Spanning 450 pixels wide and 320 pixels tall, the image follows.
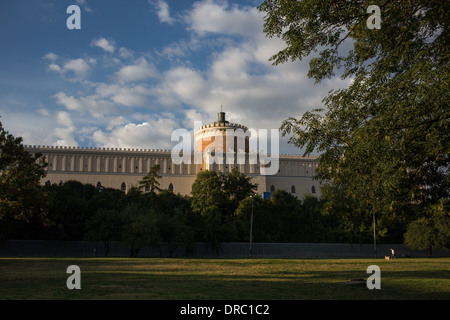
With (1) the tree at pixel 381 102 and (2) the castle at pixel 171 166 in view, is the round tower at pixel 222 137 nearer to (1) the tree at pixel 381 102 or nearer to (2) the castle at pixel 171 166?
(2) the castle at pixel 171 166

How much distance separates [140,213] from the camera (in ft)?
104

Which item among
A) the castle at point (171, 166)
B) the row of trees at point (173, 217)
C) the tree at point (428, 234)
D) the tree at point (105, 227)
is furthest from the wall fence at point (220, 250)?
the castle at point (171, 166)

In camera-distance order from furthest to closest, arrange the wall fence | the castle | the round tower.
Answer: the round tower
the castle
the wall fence

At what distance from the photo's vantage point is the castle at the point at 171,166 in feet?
212

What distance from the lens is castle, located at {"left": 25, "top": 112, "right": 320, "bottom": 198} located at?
64625mm

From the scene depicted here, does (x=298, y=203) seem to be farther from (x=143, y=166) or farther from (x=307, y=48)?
(x=307, y=48)

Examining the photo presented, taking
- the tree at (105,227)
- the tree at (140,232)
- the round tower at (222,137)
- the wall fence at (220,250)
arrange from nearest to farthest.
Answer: the tree at (140,232)
the tree at (105,227)
the wall fence at (220,250)
the round tower at (222,137)

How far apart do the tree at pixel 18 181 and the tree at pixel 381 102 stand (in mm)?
11383

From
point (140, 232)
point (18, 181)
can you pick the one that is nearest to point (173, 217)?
point (140, 232)

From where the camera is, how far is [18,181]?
17.1 metres

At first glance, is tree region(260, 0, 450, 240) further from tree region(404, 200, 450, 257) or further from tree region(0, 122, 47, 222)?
tree region(404, 200, 450, 257)

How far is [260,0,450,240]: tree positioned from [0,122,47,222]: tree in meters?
11.4

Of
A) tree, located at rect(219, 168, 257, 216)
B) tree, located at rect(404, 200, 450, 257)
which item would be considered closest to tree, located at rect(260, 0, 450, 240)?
tree, located at rect(404, 200, 450, 257)
